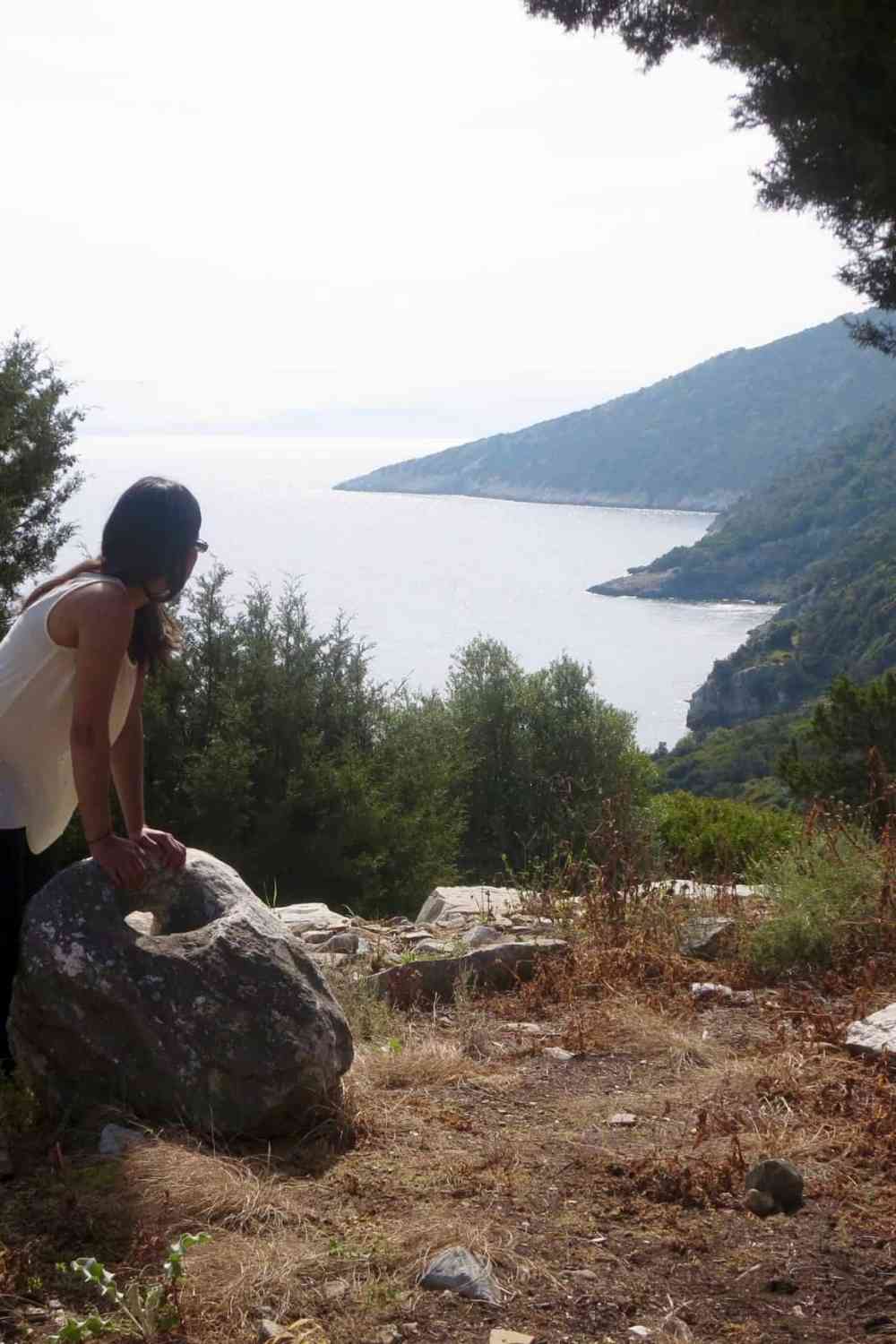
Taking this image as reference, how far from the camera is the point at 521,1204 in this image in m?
3.28

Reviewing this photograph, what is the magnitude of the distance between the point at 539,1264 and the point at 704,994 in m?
2.42

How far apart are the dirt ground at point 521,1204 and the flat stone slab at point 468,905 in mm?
2404

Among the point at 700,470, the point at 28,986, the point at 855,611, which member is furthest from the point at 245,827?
the point at 700,470

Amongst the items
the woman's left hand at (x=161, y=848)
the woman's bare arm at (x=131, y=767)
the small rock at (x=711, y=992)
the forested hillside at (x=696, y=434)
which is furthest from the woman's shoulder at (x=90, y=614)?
the forested hillside at (x=696, y=434)

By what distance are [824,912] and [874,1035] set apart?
52.3 inches

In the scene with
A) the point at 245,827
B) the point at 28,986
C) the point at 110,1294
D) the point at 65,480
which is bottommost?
the point at 245,827

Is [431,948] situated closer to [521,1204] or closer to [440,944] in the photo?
[440,944]

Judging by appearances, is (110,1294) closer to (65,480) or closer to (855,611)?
(65,480)

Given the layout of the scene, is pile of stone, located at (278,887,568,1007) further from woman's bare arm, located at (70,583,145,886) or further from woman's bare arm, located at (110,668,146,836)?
woman's bare arm, located at (70,583,145,886)

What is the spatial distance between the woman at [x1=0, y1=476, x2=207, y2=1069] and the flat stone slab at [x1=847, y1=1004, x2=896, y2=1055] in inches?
90.0

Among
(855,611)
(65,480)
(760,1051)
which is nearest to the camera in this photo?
(760,1051)

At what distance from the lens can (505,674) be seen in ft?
105

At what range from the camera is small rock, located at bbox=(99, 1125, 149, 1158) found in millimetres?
3438

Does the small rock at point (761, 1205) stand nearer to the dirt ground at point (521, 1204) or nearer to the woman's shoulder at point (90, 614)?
the dirt ground at point (521, 1204)
